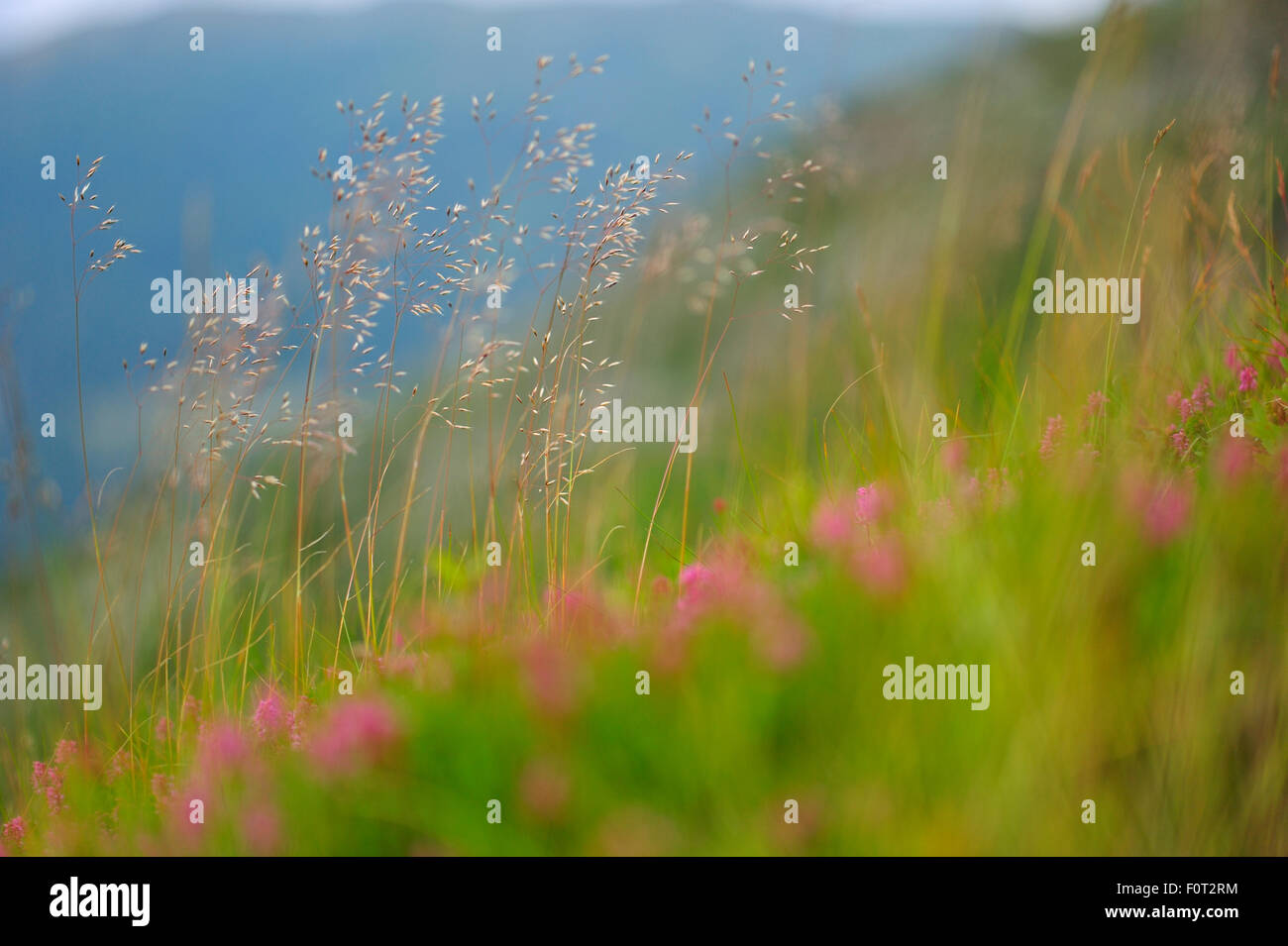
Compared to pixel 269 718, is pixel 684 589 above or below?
above

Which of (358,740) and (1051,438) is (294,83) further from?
(358,740)

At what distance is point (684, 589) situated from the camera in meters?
1.99

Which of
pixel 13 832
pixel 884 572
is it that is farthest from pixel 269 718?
pixel 884 572

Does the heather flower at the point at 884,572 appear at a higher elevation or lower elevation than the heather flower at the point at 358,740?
higher

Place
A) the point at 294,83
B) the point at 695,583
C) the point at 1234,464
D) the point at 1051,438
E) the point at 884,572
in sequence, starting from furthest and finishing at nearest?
the point at 294,83 < the point at 1051,438 < the point at 695,583 < the point at 1234,464 < the point at 884,572

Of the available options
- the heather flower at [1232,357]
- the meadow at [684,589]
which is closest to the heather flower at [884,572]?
the meadow at [684,589]

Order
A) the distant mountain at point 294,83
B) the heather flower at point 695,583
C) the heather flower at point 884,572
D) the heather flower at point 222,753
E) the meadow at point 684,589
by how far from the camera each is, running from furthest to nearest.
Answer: the distant mountain at point 294,83 < the heather flower at point 695,583 < the heather flower at point 222,753 < the heather flower at point 884,572 < the meadow at point 684,589

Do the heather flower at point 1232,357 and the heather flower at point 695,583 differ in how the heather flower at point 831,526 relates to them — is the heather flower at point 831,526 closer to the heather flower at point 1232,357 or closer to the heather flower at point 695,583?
the heather flower at point 695,583

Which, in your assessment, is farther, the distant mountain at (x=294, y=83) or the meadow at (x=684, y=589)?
the distant mountain at (x=294, y=83)

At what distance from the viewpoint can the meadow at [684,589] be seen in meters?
1.22

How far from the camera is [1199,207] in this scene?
8.97ft

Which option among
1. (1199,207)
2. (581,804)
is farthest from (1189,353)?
(581,804)

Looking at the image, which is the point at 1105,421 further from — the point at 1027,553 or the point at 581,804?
the point at 581,804

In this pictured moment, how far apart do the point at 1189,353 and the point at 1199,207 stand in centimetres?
54
